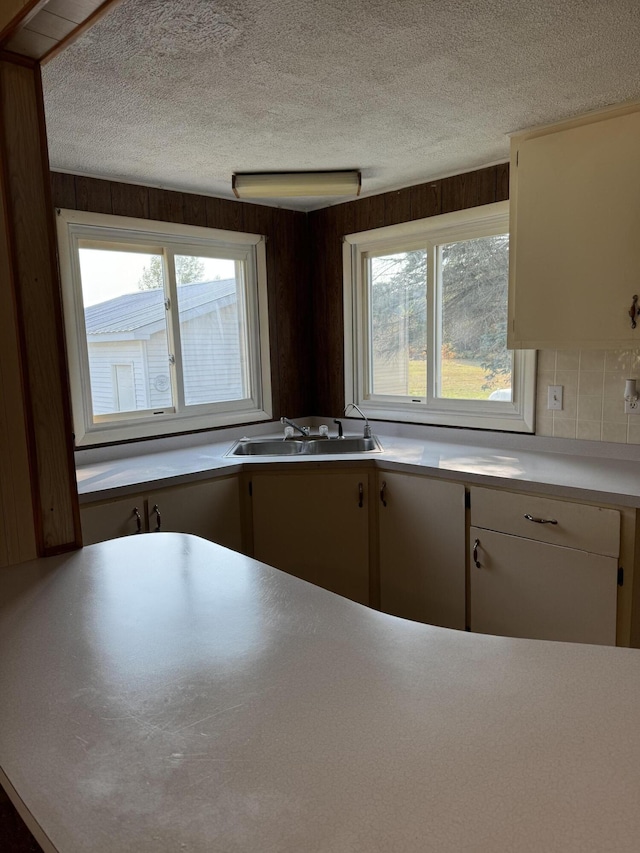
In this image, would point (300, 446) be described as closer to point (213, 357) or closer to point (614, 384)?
point (213, 357)

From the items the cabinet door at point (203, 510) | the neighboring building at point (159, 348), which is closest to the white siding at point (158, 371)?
the neighboring building at point (159, 348)

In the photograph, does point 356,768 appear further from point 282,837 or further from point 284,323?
point 284,323

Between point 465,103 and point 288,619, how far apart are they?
1.96 meters

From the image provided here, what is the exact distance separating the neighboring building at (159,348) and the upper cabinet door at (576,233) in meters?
1.72

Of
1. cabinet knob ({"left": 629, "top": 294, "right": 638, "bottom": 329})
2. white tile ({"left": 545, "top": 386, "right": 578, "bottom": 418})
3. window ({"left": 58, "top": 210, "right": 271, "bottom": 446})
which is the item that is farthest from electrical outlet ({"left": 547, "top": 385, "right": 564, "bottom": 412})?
window ({"left": 58, "top": 210, "right": 271, "bottom": 446})

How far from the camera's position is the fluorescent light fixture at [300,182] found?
2955 mm

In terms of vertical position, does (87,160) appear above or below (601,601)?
above

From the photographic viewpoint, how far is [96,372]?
300 cm

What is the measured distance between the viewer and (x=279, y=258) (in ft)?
12.1

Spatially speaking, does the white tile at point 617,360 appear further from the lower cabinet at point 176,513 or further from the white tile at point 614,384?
the lower cabinet at point 176,513

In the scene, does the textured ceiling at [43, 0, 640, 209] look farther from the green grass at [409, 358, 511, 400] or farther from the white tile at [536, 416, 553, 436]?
the white tile at [536, 416, 553, 436]

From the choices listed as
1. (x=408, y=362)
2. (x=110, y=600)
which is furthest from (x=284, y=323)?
(x=110, y=600)

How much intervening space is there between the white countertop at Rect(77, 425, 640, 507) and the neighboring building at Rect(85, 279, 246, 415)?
282 mm

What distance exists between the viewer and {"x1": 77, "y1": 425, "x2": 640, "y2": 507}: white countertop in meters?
2.27
